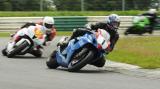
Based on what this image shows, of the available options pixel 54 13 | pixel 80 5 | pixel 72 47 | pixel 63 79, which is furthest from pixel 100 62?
pixel 80 5

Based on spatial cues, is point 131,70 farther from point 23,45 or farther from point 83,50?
point 23,45

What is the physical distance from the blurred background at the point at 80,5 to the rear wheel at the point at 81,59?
23.5 meters

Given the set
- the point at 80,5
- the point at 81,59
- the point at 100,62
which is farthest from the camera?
the point at 80,5

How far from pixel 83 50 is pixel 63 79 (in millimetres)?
1758

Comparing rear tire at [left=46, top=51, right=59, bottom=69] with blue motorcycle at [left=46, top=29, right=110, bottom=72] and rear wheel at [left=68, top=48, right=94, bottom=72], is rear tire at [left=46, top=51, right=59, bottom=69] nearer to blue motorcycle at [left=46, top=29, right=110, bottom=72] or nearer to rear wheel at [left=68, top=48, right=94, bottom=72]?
blue motorcycle at [left=46, top=29, right=110, bottom=72]

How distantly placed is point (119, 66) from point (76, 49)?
1.74 meters

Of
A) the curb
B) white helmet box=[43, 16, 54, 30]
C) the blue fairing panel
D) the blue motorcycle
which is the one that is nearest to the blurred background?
white helmet box=[43, 16, 54, 30]

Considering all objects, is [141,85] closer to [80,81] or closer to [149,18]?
[80,81]

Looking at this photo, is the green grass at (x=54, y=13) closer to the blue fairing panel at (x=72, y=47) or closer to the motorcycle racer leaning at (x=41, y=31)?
the motorcycle racer leaning at (x=41, y=31)

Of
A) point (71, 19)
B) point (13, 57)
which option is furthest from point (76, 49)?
point (71, 19)

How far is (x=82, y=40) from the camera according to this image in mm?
14812

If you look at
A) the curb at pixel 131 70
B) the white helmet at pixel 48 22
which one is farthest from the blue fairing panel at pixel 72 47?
the white helmet at pixel 48 22

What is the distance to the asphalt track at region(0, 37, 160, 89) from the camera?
12.1 m

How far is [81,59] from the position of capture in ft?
48.4
